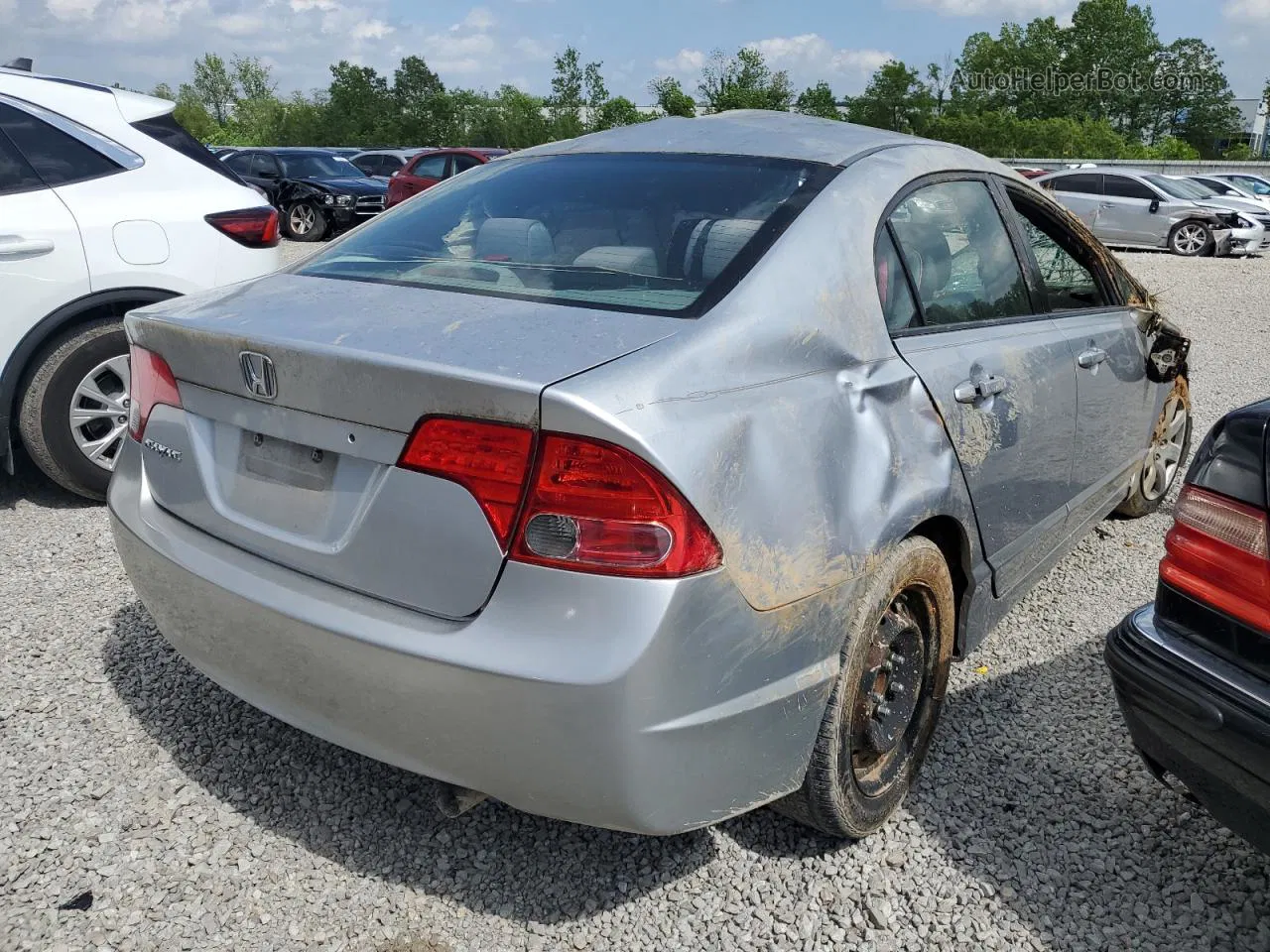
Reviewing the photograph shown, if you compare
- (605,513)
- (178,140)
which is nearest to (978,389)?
(605,513)

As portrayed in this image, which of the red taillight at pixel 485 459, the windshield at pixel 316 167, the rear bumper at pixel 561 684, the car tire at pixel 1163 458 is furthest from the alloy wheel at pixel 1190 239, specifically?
the red taillight at pixel 485 459

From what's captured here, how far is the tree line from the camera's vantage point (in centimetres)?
5144

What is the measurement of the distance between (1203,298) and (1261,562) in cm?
1342

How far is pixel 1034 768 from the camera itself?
2795 mm

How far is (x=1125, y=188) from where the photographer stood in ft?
64.1

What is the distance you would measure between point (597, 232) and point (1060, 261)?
5.91 ft

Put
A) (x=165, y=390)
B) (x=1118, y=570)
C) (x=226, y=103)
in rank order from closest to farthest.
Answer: (x=165, y=390), (x=1118, y=570), (x=226, y=103)

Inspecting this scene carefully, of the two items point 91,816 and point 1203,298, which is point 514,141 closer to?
point 1203,298

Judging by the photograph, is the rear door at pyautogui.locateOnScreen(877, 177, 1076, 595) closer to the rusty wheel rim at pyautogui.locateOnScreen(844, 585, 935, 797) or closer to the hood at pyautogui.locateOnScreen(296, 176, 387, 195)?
the rusty wheel rim at pyautogui.locateOnScreen(844, 585, 935, 797)

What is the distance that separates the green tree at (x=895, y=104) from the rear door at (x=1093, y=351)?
5135cm

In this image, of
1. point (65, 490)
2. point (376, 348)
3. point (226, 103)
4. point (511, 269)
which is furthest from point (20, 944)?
point (226, 103)

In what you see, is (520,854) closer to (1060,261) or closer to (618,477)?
(618,477)

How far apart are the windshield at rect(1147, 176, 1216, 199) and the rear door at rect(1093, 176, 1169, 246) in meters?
0.44

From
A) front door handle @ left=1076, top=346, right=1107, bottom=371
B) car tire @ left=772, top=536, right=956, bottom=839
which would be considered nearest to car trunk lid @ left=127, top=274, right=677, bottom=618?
car tire @ left=772, top=536, right=956, bottom=839
